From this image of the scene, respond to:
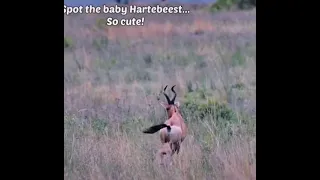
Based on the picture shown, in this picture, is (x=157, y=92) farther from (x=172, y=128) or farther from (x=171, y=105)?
(x=172, y=128)

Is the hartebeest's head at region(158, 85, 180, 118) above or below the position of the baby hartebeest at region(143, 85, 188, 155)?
above

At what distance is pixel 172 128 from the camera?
3.64m

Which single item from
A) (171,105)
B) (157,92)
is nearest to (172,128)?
(171,105)

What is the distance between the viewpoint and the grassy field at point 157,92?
3641mm

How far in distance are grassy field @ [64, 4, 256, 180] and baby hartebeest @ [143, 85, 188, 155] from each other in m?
0.04

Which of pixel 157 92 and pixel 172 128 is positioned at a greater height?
pixel 157 92

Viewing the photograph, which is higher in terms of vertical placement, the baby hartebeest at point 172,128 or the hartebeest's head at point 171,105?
the hartebeest's head at point 171,105

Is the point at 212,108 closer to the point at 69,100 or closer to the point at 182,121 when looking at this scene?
the point at 182,121

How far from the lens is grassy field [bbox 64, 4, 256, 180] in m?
3.64

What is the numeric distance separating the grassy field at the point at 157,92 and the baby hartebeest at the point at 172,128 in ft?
0.11

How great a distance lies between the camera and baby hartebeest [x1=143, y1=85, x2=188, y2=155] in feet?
12.0

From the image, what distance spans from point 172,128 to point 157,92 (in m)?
0.26
